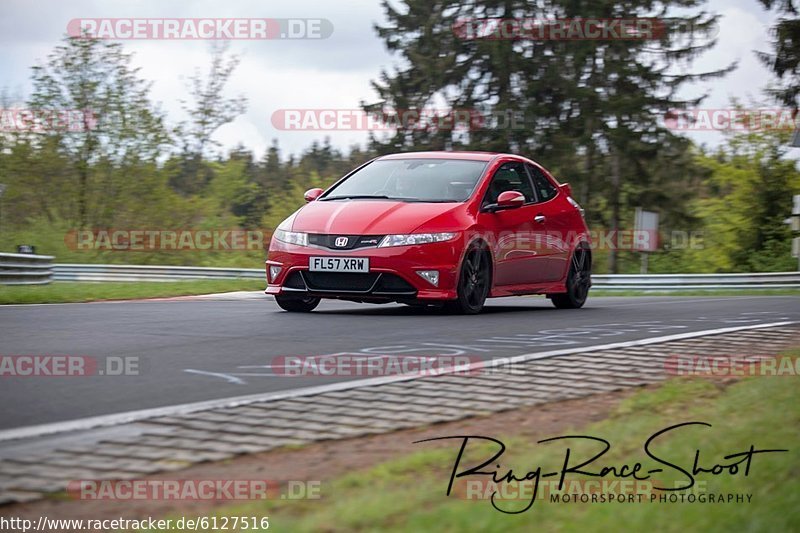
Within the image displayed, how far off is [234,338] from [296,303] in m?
3.44

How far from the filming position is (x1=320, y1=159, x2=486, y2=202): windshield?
1231cm

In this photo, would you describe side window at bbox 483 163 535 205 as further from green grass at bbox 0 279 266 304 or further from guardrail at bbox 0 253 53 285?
guardrail at bbox 0 253 53 285

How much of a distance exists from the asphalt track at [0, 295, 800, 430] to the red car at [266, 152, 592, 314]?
0.31 metres

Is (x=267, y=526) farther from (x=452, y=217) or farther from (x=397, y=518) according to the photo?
(x=452, y=217)

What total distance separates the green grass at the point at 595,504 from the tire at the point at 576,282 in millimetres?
8403

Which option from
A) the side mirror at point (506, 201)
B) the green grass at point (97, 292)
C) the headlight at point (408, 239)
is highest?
the side mirror at point (506, 201)

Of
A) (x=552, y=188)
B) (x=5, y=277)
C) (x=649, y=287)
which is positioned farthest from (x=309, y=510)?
(x=649, y=287)

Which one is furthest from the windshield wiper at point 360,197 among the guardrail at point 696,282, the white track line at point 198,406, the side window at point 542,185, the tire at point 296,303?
the guardrail at point 696,282

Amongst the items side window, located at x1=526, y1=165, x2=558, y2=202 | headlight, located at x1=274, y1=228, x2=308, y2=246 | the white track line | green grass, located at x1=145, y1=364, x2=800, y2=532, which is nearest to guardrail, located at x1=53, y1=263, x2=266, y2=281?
side window, located at x1=526, y1=165, x2=558, y2=202

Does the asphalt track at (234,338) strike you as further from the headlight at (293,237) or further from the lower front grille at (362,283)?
the headlight at (293,237)

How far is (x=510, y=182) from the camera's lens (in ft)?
43.2

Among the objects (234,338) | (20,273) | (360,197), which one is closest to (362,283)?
(360,197)

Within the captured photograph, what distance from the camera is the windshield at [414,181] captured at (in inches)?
485

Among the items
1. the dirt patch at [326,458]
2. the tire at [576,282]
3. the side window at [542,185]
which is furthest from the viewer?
the tire at [576,282]
